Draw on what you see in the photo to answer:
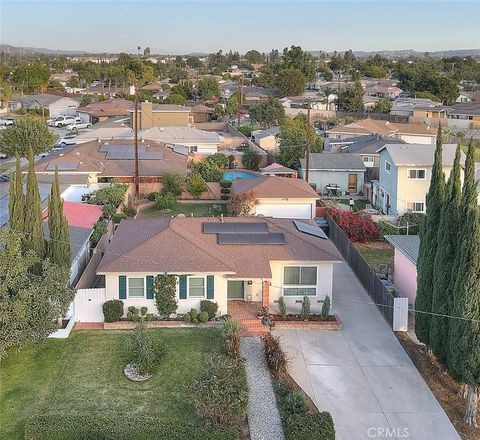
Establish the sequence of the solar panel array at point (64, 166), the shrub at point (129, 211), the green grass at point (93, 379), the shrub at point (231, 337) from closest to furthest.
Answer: the green grass at point (93, 379) < the shrub at point (231, 337) < the shrub at point (129, 211) < the solar panel array at point (64, 166)

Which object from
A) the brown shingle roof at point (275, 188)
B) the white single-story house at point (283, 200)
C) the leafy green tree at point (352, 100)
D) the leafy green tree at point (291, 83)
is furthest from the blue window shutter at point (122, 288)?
the leafy green tree at point (291, 83)

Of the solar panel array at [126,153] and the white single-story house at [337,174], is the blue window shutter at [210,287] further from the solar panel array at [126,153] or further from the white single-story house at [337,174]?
the solar panel array at [126,153]

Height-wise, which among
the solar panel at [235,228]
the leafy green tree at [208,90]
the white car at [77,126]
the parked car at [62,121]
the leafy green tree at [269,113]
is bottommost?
the solar panel at [235,228]

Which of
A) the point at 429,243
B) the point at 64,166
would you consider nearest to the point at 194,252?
the point at 429,243

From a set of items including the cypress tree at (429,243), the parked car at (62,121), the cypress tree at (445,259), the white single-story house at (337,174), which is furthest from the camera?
the parked car at (62,121)

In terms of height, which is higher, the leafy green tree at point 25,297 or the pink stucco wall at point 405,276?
the leafy green tree at point 25,297

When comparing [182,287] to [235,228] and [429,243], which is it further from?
[429,243]
